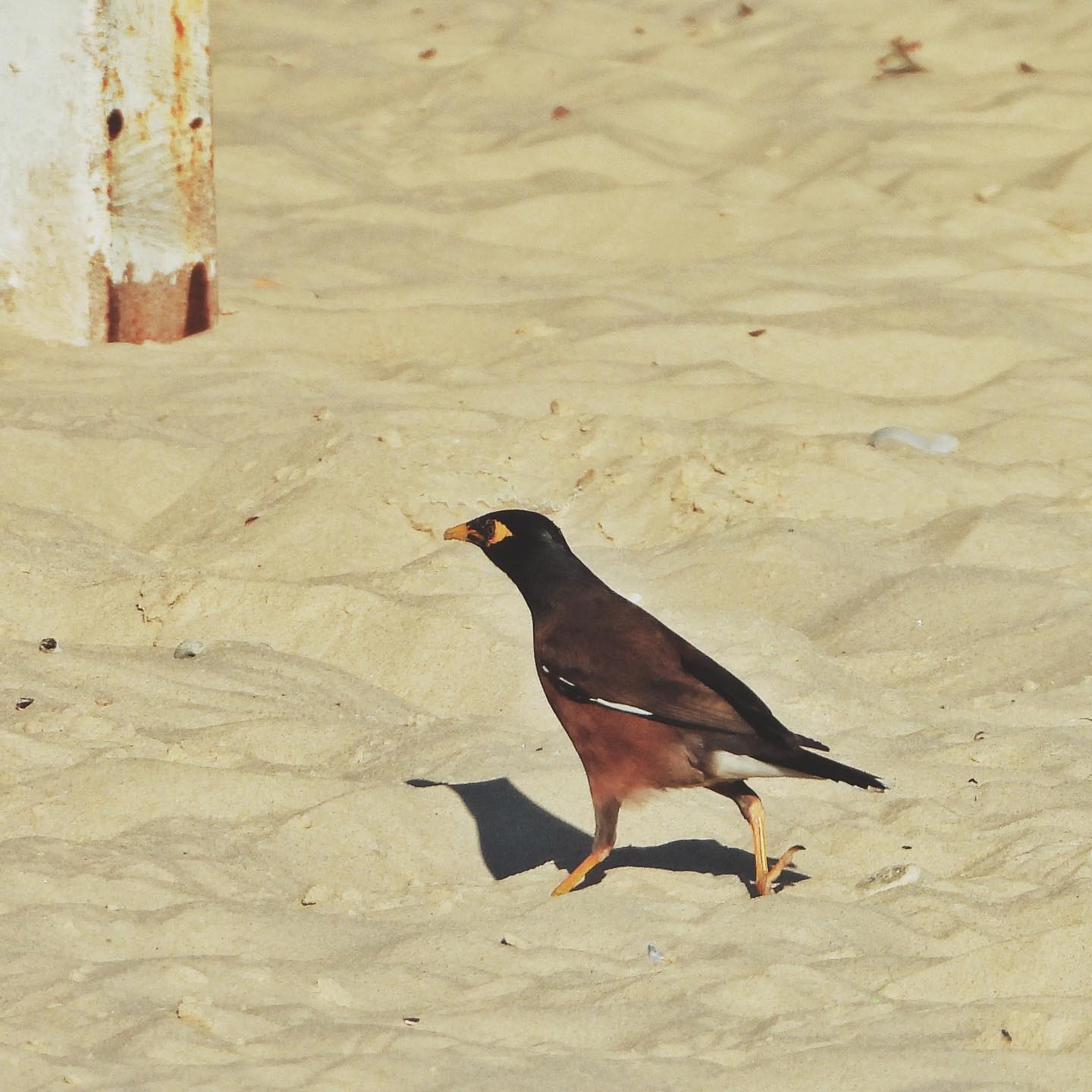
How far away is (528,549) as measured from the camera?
171 inches

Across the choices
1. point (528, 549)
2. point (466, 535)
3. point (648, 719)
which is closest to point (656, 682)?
point (648, 719)

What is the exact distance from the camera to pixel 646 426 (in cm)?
647

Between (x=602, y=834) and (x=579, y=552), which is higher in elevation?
(x=602, y=834)

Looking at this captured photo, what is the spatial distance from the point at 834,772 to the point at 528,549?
1043mm

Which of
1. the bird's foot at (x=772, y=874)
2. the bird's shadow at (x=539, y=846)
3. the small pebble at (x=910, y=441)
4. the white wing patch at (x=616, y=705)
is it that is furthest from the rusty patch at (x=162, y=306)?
the bird's foot at (x=772, y=874)

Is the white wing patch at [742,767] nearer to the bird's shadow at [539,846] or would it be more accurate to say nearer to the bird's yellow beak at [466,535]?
the bird's shadow at [539,846]

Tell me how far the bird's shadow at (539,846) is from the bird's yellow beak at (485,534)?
Result: 0.62m

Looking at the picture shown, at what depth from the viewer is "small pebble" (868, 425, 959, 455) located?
6520 mm

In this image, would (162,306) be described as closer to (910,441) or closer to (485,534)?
(910,441)

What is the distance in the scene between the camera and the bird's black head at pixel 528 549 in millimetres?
4273

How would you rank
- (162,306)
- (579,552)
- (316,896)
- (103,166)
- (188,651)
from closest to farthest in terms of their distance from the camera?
(316,896) → (188,651) → (579,552) → (103,166) → (162,306)

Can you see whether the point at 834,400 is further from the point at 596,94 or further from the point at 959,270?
the point at 596,94

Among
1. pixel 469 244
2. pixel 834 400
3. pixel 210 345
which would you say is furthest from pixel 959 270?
pixel 210 345

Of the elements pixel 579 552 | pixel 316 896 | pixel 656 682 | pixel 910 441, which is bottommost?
pixel 579 552
